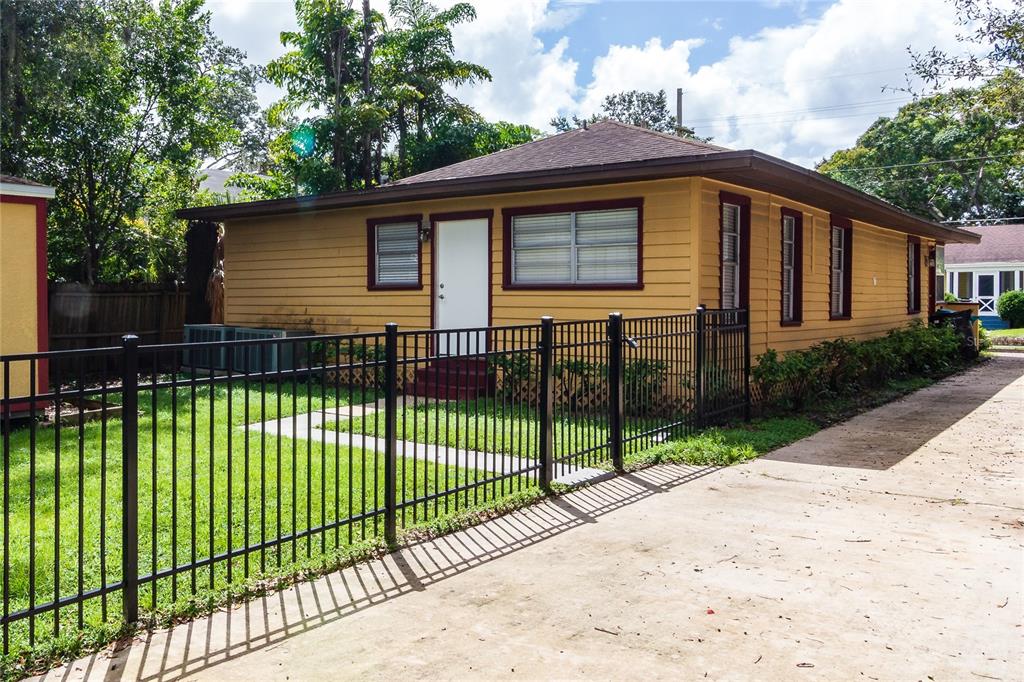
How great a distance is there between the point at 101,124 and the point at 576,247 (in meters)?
11.0

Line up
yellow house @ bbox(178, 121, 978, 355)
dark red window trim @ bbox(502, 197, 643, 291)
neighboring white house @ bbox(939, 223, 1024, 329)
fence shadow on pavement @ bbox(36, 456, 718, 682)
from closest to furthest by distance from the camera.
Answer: fence shadow on pavement @ bbox(36, 456, 718, 682)
yellow house @ bbox(178, 121, 978, 355)
dark red window trim @ bbox(502, 197, 643, 291)
neighboring white house @ bbox(939, 223, 1024, 329)

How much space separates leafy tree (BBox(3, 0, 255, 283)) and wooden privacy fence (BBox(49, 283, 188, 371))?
2.24 meters

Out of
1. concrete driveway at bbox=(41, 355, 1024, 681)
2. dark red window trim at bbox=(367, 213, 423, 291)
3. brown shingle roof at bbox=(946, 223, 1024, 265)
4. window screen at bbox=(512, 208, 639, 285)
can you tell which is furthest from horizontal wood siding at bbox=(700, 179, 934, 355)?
brown shingle roof at bbox=(946, 223, 1024, 265)

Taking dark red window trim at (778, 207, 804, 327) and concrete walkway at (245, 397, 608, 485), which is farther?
dark red window trim at (778, 207, 804, 327)

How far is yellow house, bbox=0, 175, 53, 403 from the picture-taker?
868cm

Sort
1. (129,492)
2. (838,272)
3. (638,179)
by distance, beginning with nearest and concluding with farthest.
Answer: (129,492), (638,179), (838,272)

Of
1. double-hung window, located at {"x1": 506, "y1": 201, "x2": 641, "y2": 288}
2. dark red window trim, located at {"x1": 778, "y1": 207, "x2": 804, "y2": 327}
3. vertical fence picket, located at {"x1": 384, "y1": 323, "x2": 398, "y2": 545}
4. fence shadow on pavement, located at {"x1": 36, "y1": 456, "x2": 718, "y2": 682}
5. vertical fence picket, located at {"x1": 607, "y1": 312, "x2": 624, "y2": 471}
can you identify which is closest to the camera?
fence shadow on pavement, located at {"x1": 36, "y1": 456, "x2": 718, "y2": 682}

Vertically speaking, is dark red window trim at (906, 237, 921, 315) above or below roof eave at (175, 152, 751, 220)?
below

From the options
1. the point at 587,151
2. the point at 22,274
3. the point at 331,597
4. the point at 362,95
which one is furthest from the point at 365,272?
the point at 362,95

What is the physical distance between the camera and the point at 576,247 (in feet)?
34.2

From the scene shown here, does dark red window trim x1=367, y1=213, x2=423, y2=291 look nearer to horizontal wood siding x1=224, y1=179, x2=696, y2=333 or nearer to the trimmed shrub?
horizontal wood siding x1=224, y1=179, x2=696, y2=333

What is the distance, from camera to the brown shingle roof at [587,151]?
9.83 meters

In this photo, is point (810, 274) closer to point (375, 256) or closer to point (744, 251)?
point (744, 251)

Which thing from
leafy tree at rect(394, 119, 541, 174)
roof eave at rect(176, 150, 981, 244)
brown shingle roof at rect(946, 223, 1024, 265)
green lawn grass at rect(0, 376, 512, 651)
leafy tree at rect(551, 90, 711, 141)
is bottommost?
green lawn grass at rect(0, 376, 512, 651)
